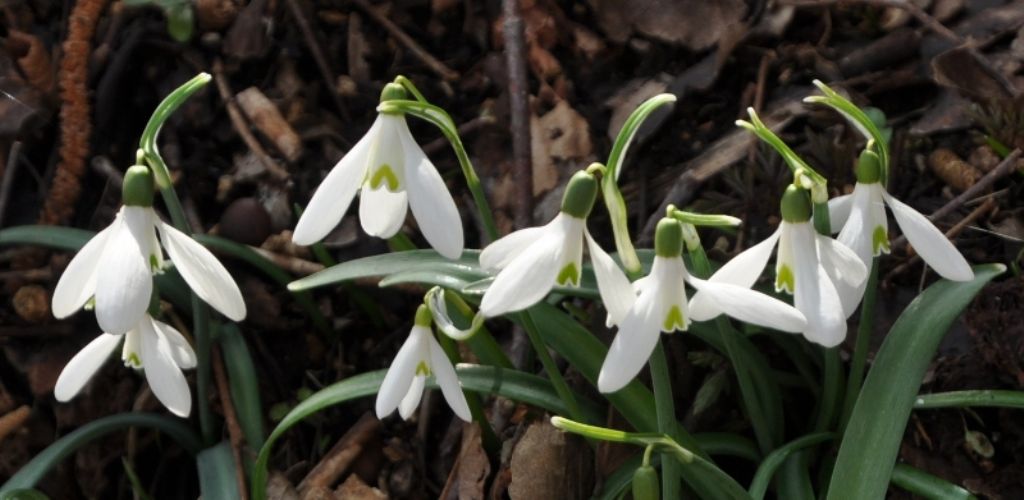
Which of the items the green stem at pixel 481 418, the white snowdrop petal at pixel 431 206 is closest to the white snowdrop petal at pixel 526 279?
the white snowdrop petal at pixel 431 206

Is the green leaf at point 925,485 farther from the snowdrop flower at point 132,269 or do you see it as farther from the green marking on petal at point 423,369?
the snowdrop flower at point 132,269

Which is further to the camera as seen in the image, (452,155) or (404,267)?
(452,155)

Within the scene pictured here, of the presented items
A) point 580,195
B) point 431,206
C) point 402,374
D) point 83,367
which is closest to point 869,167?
point 580,195

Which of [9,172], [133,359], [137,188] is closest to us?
[137,188]

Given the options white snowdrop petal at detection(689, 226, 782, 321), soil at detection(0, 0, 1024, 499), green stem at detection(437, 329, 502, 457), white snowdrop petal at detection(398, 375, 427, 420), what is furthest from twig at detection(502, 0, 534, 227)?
white snowdrop petal at detection(689, 226, 782, 321)

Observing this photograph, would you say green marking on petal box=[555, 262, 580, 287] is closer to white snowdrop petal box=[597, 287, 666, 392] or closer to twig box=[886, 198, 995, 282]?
white snowdrop petal box=[597, 287, 666, 392]

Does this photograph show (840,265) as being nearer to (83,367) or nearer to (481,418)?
(481,418)

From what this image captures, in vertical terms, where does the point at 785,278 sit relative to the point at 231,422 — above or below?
above

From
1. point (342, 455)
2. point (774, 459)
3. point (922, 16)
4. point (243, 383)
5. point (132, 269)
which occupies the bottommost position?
point (342, 455)

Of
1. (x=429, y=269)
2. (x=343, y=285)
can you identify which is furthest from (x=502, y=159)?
(x=429, y=269)

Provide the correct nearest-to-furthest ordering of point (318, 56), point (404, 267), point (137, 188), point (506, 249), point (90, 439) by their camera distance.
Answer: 1. point (506, 249)
2. point (137, 188)
3. point (404, 267)
4. point (90, 439)
5. point (318, 56)
